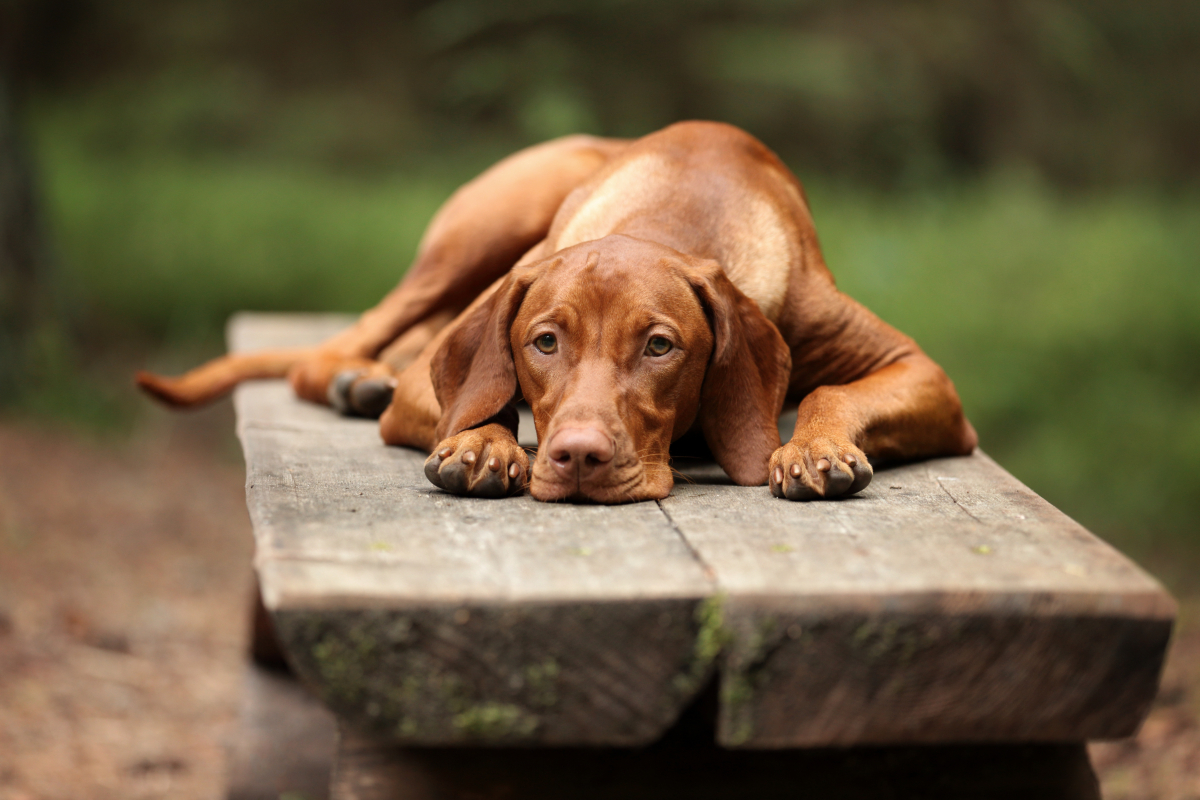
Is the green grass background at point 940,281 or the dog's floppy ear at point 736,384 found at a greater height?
the dog's floppy ear at point 736,384

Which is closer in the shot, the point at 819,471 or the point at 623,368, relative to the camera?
the point at 819,471

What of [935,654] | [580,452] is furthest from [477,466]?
[935,654]

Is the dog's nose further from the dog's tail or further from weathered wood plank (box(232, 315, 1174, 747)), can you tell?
the dog's tail

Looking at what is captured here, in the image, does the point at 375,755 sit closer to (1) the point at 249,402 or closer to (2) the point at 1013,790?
(2) the point at 1013,790

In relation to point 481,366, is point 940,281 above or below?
below

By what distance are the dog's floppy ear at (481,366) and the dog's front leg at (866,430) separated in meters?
0.59

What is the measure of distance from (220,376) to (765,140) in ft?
23.2

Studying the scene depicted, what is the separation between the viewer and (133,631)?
4574 mm

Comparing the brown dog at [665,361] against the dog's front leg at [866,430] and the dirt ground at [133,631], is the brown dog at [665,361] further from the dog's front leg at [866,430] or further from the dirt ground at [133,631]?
the dirt ground at [133,631]

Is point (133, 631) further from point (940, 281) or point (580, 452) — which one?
point (940, 281)

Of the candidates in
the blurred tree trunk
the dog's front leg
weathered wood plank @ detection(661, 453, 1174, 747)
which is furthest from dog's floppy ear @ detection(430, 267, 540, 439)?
the blurred tree trunk

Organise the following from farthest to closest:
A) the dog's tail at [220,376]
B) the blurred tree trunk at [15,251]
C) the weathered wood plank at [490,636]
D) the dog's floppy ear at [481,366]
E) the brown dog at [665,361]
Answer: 1. the blurred tree trunk at [15,251]
2. the dog's tail at [220,376]
3. the dog's floppy ear at [481,366]
4. the brown dog at [665,361]
5. the weathered wood plank at [490,636]

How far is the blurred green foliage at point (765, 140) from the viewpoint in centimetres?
620

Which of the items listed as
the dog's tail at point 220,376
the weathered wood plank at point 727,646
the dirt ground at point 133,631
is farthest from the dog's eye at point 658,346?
the dirt ground at point 133,631
